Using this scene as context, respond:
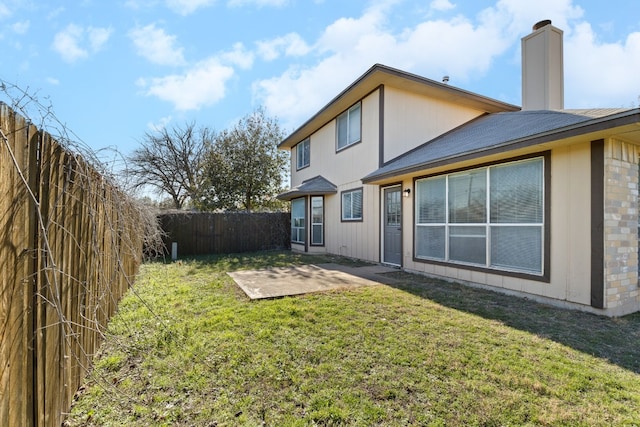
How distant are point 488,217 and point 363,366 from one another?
4413mm

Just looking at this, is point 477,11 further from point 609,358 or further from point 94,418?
point 94,418

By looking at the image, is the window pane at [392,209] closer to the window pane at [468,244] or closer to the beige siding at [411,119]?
the beige siding at [411,119]

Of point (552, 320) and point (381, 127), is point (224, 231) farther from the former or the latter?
point (552, 320)

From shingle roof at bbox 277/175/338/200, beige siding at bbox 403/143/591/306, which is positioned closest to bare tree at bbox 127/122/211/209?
shingle roof at bbox 277/175/338/200

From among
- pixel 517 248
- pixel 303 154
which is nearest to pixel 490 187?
pixel 517 248

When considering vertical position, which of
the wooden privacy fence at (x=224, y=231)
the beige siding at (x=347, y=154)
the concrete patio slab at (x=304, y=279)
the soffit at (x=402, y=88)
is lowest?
the concrete patio slab at (x=304, y=279)

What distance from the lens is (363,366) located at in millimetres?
3004

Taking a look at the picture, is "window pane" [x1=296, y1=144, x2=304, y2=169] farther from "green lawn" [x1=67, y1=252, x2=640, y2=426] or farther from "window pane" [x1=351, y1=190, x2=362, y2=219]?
"green lawn" [x1=67, y1=252, x2=640, y2=426]

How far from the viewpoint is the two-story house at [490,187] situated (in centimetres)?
465

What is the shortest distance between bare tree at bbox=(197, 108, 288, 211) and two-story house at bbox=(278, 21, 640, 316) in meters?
8.35

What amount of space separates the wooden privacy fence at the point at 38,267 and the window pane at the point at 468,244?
249 inches

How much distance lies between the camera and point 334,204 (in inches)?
468

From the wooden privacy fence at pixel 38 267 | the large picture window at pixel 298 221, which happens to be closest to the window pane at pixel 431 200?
the large picture window at pixel 298 221

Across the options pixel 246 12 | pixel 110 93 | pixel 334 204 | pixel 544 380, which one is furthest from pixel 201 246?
pixel 544 380
